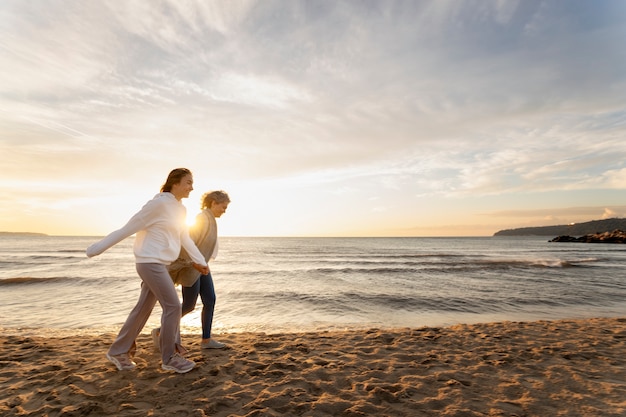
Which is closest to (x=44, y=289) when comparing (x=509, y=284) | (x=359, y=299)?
(x=359, y=299)

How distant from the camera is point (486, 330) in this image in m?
6.84

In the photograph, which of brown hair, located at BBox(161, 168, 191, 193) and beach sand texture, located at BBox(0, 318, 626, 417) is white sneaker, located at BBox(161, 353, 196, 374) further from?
brown hair, located at BBox(161, 168, 191, 193)

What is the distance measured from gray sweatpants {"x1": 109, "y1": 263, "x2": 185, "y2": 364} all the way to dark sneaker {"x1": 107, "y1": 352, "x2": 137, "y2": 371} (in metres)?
0.05

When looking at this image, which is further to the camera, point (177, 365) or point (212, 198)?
point (212, 198)

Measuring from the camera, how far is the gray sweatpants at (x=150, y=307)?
379 cm

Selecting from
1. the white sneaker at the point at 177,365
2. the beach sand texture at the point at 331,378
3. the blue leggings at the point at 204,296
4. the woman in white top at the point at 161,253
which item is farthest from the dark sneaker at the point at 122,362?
the blue leggings at the point at 204,296

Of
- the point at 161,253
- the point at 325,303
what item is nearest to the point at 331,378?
the point at 161,253

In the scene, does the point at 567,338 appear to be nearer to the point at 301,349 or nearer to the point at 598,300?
the point at 301,349

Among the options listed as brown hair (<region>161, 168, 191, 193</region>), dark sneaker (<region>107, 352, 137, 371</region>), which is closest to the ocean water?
dark sneaker (<region>107, 352, 137, 371</region>)

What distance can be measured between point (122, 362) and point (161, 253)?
1547mm

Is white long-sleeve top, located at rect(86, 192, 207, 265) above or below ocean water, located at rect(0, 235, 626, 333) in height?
above

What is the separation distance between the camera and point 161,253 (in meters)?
3.81

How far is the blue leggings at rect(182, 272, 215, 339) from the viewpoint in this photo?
480cm

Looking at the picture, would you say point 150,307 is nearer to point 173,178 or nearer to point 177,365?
point 177,365
